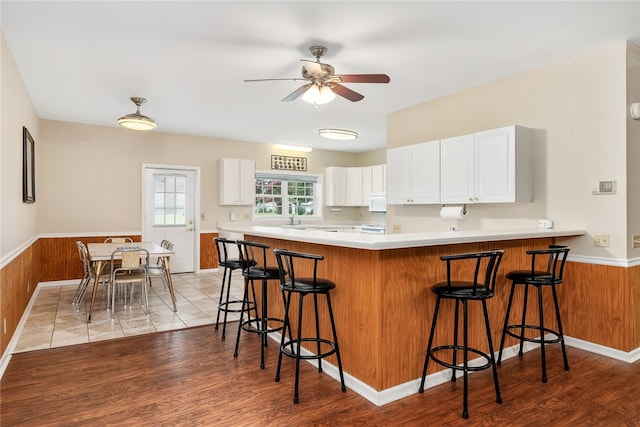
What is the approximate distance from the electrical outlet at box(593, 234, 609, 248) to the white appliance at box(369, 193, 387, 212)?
159 inches

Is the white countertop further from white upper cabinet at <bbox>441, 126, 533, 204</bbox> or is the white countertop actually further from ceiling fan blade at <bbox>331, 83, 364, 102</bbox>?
ceiling fan blade at <bbox>331, 83, 364, 102</bbox>

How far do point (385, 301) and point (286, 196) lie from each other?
227 inches

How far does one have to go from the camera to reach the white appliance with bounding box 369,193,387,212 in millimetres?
7113

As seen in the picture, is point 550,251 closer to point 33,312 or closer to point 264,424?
point 264,424

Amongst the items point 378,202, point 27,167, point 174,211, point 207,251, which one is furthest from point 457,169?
point 174,211

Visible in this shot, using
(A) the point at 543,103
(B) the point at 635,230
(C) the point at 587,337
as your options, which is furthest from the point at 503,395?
(A) the point at 543,103

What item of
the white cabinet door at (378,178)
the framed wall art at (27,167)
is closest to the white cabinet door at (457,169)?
the white cabinet door at (378,178)

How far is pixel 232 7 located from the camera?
2.53 m

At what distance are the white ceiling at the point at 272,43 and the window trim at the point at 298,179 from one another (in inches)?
115

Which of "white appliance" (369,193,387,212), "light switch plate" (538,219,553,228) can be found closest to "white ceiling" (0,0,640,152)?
"light switch plate" (538,219,553,228)

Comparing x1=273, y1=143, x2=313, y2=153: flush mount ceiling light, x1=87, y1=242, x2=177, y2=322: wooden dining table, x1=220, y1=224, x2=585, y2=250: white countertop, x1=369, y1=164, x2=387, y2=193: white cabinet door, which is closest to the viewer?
x1=220, y1=224, x2=585, y2=250: white countertop

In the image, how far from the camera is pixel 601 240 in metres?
3.15

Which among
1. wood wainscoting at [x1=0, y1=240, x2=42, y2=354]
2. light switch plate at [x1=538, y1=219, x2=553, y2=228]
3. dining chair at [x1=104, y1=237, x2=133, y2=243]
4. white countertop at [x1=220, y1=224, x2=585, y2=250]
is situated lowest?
wood wainscoting at [x1=0, y1=240, x2=42, y2=354]

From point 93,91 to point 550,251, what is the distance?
4794 millimetres
